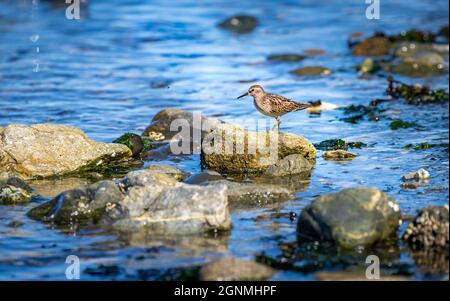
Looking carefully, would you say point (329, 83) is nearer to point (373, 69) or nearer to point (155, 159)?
point (373, 69)

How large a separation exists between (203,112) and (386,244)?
7.19m

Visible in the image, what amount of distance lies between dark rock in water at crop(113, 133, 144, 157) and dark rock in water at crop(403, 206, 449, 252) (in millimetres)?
5100

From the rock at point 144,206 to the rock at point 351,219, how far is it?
0.98 meters

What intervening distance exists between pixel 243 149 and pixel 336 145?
194 centimetres

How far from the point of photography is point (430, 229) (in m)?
8.05

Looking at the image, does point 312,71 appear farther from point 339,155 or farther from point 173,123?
point 339,155

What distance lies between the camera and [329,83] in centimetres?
1717

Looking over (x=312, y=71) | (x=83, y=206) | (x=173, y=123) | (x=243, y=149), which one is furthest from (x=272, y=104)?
(x=312, y=71)

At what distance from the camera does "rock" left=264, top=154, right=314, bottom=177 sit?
35.5 feet

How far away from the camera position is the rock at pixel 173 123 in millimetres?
13191

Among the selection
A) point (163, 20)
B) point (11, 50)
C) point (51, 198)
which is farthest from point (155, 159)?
point (163, 20)

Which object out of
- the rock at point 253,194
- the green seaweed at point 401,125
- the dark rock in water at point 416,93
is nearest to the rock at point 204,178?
→ the rock at point 253,194

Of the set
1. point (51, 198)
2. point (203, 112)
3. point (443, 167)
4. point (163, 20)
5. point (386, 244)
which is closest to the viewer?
point (386, 244)

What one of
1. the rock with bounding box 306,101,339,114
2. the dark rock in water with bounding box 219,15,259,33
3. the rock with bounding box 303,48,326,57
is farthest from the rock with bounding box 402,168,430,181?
the dark rock in water with bounding box 219,15,259,33
